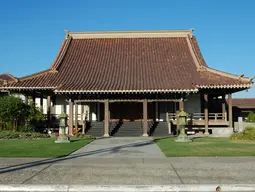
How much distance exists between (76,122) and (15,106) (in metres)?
4.20

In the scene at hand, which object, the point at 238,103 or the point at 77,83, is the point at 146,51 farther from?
the point at 238,103

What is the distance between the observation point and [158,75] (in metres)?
21.4

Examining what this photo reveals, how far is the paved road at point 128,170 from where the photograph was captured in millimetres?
6660

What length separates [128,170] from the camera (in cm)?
780

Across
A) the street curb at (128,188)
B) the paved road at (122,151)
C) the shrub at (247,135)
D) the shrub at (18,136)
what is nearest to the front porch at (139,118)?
the shrub at (18,136)

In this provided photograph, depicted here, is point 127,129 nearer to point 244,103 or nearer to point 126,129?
point 126,129

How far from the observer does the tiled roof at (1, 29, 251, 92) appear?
1934 centimetres

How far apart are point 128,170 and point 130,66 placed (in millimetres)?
16178

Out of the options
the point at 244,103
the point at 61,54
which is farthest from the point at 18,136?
the point at 244,103

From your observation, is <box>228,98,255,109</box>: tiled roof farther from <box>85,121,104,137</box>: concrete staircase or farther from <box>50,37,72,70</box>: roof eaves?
<box>50,37,72,70</box>: roof eaves

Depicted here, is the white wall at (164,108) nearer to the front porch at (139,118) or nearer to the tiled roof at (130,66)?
the front porch at (139,118)

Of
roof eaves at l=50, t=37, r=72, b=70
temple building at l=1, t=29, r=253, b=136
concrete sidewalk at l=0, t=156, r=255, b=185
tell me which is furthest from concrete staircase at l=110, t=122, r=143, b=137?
concrete sidewalk at l=0, t=156, r=255, b=185

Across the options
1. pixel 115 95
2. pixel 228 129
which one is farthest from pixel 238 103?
pixel 115 95

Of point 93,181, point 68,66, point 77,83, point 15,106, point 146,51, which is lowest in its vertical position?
point 93,181
